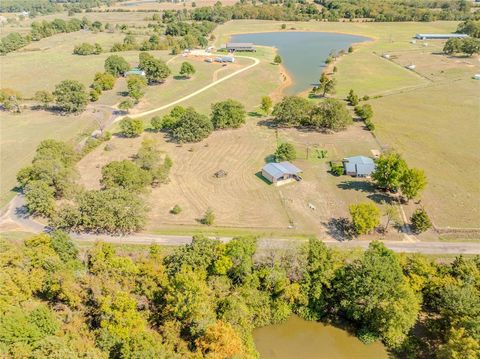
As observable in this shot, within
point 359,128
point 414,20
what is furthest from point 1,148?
point 414,20

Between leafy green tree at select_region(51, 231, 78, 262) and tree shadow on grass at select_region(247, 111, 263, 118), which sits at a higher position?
tree shadow on grass at select_region(247, 111, 263, 118)

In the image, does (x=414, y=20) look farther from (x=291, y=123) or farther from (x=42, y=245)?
(x=42, y=245)

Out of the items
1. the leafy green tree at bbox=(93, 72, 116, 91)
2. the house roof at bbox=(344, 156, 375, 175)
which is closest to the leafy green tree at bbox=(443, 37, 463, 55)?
the house roof at bbox=(344, 156, 375, 175)

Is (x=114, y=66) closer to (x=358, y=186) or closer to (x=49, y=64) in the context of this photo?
(x=49, y=64)

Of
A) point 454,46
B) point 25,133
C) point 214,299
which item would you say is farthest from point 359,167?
point 454,46

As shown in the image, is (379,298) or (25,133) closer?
(379,298)

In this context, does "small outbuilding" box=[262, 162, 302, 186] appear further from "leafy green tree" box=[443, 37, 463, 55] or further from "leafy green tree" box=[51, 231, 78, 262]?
"leafy green tree" box=[443, 37, 463, 55]

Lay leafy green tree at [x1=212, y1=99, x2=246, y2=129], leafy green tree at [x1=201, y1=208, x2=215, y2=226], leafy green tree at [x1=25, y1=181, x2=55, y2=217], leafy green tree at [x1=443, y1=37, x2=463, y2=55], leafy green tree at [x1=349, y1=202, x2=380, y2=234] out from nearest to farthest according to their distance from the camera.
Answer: leafy green tree at [x1=349, y1=202, x2=380, y2=234] → leafy green tree at [x1=201, y1=208, x2=215, y2=226] → leafy green tree at [x1=25, y1=181, x2=55, y2=217] → leafy green tree at [x1=212, y1=99, x2=246, y2=129] → leafy green tree at [x1=443, y1=37, x2=463, y2=55]
